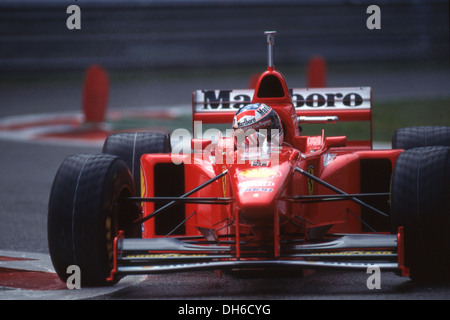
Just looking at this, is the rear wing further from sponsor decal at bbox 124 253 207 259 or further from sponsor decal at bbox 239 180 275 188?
sponsor decal at bbox 124 253 207 259

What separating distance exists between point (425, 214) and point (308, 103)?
9.15 ft

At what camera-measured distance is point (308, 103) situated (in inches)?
320

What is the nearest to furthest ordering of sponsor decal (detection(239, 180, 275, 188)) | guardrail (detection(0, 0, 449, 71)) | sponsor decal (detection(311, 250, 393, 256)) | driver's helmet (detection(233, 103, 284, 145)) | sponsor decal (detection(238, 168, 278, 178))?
1. sponsor decal (detection(311, 250, 393, 256))
2. sponsor decal (detection(239, 180, 275, 188))
3. sponsor decal (detection(238, 168, 278, 178))
4. driver's helmet (detection(233, 103, 284, 145))
5. guardrail (detection(0, 0, 449, 71))

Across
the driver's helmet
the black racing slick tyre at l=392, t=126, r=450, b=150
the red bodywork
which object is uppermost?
the driver's helmet

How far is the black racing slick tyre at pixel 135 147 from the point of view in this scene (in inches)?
295

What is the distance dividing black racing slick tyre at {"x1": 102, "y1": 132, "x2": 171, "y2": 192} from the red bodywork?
0.64 meters

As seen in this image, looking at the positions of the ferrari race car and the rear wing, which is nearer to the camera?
the ferrari race car

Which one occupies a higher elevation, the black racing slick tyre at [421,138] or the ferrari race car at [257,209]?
the black racing slick tyre at [421,138]

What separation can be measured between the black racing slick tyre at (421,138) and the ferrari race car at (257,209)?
2.91ft

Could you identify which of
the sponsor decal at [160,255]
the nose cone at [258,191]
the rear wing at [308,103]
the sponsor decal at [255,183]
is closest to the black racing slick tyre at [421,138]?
the rear wing at [308,103]

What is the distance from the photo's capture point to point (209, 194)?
6.55 m

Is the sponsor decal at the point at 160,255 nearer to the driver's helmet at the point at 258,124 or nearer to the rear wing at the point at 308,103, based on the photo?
the driver's helmet at the point at 258,124

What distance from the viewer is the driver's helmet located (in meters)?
6.30

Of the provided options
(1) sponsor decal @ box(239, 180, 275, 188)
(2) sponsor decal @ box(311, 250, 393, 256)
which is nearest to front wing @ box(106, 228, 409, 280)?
(2) sponsor decal @ box(311, 250, 393, 256)
